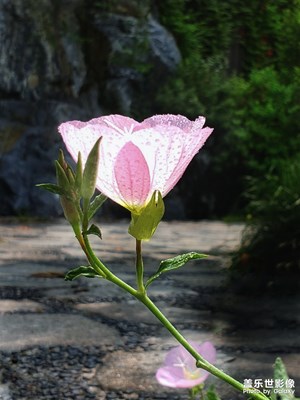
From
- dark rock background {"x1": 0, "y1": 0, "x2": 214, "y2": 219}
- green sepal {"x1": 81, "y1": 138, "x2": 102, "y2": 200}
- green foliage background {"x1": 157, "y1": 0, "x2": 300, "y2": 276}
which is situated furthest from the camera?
green foliage background {"x1": 157, "y1": 0, "x2": 300, "y2": 276}

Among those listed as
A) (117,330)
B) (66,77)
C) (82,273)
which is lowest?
(66,77)

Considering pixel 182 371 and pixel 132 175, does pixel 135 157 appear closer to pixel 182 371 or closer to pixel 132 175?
pixel 132 175

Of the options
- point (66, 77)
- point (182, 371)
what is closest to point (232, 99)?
point (66, 77)

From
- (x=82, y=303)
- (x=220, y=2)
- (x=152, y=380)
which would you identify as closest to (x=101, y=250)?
(x=82, y=303)

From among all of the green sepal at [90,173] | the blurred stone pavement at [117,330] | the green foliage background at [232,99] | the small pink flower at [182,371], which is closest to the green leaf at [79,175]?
the green sepal at [90,173]

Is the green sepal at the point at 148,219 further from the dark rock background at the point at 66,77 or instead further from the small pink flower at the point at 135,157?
the dark rock background at the point at 66,77

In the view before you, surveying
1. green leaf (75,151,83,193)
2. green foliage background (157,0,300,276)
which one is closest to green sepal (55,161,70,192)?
green leaf (75,151,83,193)

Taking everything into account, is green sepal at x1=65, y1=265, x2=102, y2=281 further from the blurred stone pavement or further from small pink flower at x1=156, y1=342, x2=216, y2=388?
the blurred stone pavement
